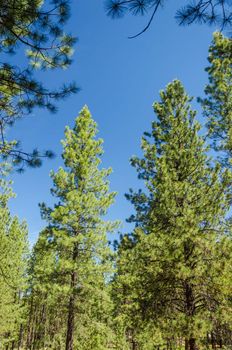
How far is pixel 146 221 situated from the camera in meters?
9.34

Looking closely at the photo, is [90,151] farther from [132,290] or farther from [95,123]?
[132,290]

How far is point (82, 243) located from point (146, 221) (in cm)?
343

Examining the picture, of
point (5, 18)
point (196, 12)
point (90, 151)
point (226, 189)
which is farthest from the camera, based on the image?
point (90, 151)

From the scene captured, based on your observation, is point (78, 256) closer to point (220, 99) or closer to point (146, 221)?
point (146, 221)

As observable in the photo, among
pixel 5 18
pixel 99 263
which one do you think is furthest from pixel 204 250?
pixel 5 18

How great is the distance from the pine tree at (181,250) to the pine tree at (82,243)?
2.49 meters

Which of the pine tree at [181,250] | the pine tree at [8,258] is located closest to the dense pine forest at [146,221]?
the pine tree at [181,250]

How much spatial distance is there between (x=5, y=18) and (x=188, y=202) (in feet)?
22.8

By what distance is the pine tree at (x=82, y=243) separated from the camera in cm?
1070

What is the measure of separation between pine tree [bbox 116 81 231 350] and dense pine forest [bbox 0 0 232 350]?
0.10 ft

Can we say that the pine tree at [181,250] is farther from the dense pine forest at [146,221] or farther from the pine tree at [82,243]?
the pine tree at [82,243]

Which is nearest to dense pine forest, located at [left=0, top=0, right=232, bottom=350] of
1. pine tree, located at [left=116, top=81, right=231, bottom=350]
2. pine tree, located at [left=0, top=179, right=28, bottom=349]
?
pine tree, located at [left=116, top=81, right=231, bottom=350]

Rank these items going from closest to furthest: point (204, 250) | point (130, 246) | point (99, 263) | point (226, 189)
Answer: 1. point (204, 250)
2. point (226, 189)
3. point (130, 246)
4. point (99, 263)

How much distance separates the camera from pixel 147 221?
930cm
